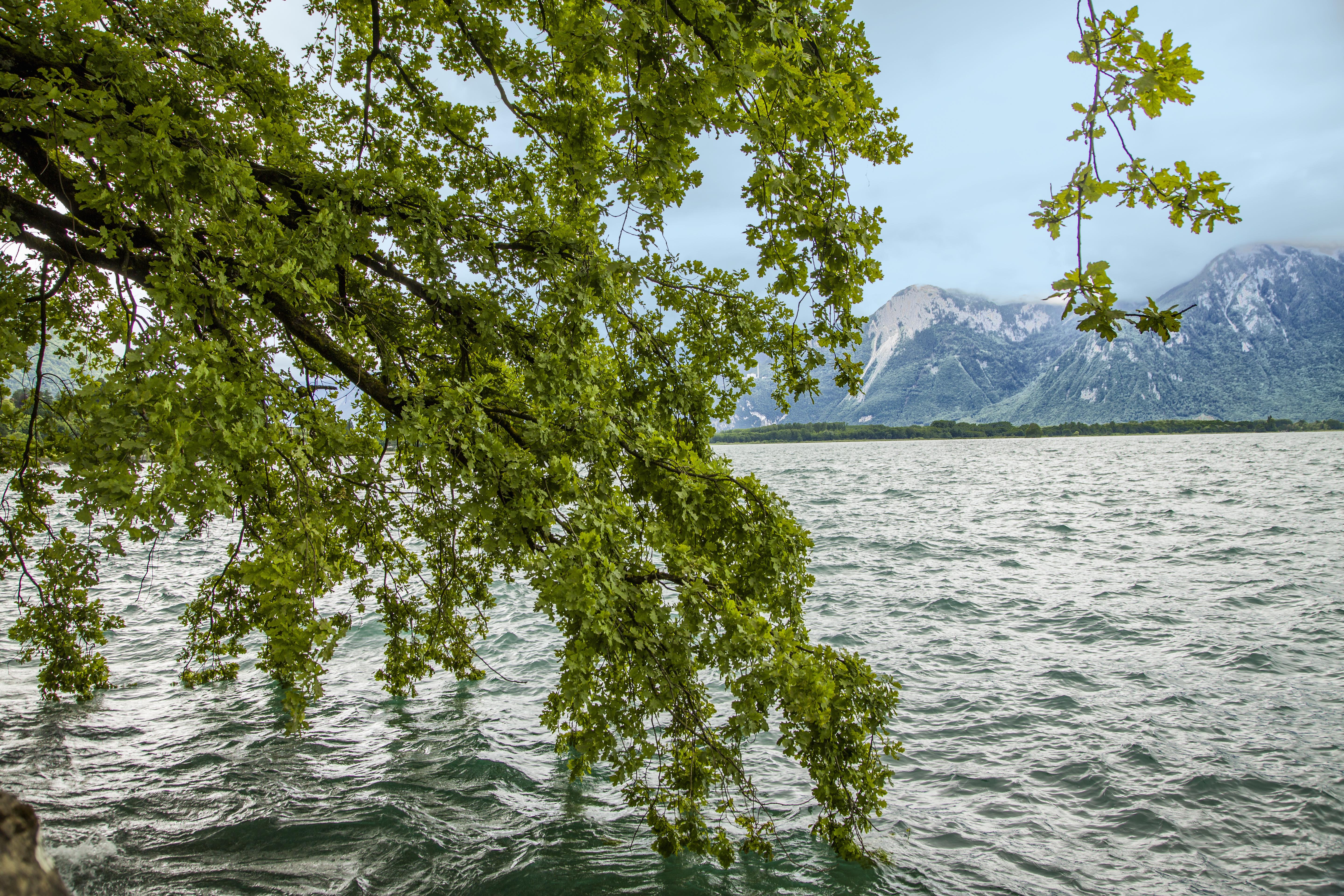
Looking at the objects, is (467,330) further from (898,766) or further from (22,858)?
(898,766)

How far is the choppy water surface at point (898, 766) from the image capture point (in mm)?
8703

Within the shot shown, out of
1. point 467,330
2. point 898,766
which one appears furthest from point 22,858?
point 898,766

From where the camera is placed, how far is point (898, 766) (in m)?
11.7

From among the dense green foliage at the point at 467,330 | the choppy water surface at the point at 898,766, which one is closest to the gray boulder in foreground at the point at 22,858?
the dense green foliage at the point at 467,330

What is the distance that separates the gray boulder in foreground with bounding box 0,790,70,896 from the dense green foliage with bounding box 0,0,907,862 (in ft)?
8.29

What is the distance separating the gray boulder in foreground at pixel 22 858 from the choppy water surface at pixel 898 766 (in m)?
8.08

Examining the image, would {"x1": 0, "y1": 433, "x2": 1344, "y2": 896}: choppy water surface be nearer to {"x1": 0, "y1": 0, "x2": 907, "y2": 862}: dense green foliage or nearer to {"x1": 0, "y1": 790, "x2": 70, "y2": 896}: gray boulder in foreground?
{"x1": 0, "y1": 0, "x2": 907, "y2": 862}: dense green foliage

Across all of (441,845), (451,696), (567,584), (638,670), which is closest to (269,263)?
(567,584)

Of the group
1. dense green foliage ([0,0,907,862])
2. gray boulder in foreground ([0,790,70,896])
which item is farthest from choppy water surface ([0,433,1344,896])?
gray boulder in foreground ([0,790,70,896])

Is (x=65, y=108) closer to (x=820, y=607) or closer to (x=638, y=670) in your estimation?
(x=638, y=670)

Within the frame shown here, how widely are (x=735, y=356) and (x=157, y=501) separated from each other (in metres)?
5.99

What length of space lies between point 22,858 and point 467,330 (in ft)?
20.1

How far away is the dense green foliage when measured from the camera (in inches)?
160

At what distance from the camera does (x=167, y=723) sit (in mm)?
12867
